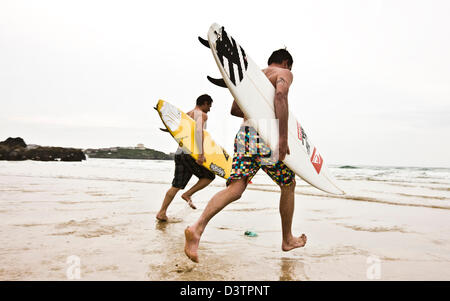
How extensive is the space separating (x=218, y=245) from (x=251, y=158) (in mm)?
904

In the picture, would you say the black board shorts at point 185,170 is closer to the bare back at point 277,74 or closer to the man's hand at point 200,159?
the man's hand at point 200,159

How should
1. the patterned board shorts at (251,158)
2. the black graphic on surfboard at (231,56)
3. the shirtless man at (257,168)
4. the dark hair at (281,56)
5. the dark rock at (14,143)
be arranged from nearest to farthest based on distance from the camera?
the shirtless man at (257,168)
the patterned board shorts at (251,158)
the black graphic on surfboard at (231,56)
the dark hair at (281,56)
the dark rock at (14,143)

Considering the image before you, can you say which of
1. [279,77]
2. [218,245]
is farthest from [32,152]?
[279,77]

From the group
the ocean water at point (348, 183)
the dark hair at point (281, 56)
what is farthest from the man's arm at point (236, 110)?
the ocean water at point (348, 183)

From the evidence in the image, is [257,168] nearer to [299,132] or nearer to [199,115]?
[299,132]

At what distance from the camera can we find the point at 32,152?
23.5 metres

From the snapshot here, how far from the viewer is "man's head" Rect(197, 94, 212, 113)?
12.9 feet

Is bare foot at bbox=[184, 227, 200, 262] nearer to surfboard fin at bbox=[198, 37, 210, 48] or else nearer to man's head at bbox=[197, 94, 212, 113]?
surfboard fin at bbox=[198, 37, 210, 48]

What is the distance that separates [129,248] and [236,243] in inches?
35.5

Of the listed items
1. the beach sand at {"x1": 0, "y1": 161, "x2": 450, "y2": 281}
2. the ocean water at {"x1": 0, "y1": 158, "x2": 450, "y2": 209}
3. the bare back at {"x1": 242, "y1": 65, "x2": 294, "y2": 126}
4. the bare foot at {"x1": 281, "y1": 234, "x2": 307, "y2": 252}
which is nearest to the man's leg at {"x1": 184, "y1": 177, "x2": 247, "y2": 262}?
the beach sand at {"x1": 0, "y1": 161, "x2": 450, "y2": 281}

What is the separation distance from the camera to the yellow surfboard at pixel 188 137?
4062mm

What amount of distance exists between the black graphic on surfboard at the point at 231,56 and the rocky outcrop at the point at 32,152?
81.0 feet

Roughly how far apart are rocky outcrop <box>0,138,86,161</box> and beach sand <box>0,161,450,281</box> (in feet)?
70.4

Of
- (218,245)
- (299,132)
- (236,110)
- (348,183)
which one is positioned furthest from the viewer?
(348,183)
